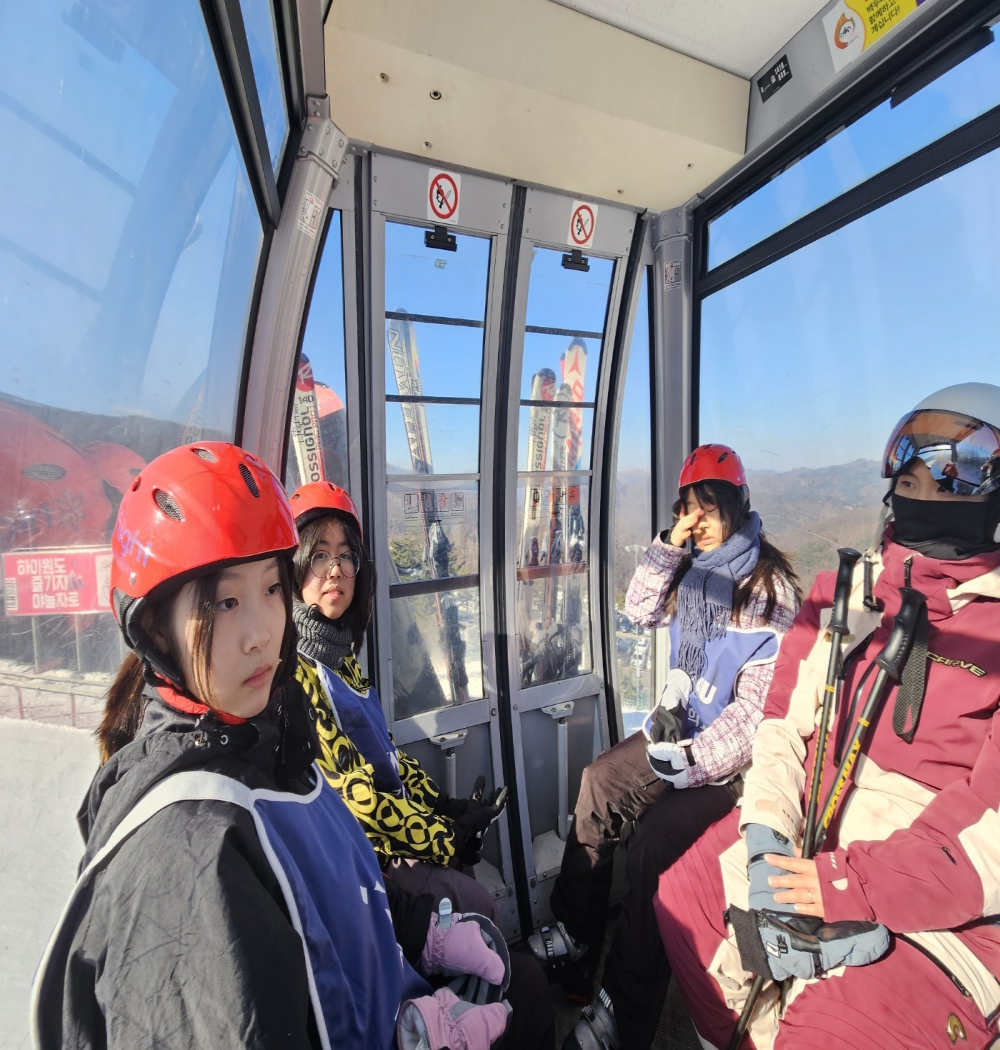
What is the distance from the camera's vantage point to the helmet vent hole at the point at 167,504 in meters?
0.89

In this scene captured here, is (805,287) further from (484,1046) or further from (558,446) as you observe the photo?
(484,1046)

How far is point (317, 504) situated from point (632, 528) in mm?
2143

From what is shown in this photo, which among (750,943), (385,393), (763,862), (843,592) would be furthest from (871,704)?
(385,393)

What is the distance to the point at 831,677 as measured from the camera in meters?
1.54

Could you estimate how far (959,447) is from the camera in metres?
1.44

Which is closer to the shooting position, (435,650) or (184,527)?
(184,527)

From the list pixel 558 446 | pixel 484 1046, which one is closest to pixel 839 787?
pixel 484 1046

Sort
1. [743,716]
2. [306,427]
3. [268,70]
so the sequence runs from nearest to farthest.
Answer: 1. [268,70]
2. [743,716]
3. [306,427]

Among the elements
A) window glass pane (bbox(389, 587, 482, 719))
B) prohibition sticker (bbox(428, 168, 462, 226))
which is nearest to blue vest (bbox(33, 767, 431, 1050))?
window glass pane (bbox(389, 587, 482, 719))

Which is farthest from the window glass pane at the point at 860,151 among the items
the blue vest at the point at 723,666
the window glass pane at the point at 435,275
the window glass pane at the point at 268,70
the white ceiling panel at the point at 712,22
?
the window glass pane at the point at 268,70

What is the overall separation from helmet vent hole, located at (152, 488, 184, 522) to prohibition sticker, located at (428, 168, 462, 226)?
221 cm

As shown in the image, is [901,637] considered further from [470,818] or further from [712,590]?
[470,818]

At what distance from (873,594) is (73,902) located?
191cm

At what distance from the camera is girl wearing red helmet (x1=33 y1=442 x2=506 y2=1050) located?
25.3 inches
